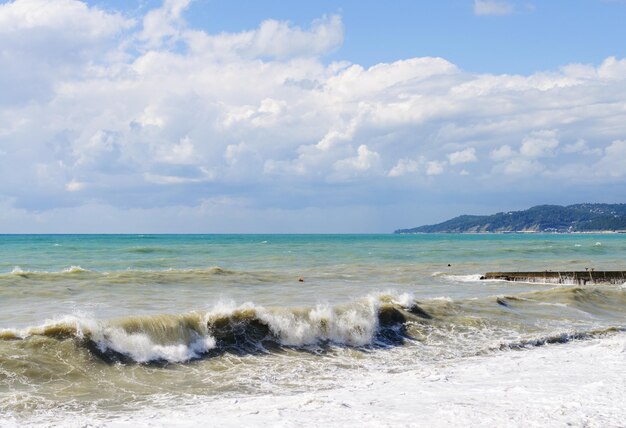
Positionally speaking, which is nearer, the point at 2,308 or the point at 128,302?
the point at 2,308

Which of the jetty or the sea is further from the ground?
the sea

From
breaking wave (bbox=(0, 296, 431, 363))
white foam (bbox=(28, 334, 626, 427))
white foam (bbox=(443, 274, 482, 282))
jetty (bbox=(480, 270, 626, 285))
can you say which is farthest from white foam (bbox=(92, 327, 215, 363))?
jetty (bbox=(480, 270, 626, 285))

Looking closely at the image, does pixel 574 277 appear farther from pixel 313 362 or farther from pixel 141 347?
pixel 141 347

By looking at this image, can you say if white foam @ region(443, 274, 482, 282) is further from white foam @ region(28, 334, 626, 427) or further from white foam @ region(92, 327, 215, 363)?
white foam @ region(92, 327, 215, 363)

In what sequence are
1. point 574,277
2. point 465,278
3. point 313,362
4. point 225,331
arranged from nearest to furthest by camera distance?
point 313,362
point 225,331
point 574,277
point 465,278

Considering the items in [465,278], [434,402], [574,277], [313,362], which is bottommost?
[465,278]

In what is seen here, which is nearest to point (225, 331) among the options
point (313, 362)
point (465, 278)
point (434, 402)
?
point (313, 362)

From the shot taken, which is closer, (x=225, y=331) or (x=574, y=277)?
(x=225, y=331)

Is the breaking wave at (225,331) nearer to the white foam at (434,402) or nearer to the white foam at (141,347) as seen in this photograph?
the white foam at (141,347)

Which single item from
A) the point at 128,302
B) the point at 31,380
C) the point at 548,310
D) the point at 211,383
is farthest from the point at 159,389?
the point at 548,310

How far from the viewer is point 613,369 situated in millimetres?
12547

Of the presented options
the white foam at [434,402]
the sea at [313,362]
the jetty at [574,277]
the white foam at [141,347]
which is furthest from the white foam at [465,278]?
the white foam at [141,347]

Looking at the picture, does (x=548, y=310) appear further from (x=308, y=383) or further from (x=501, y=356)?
(x=308, y=383)

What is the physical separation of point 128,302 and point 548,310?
16611 millimetres
